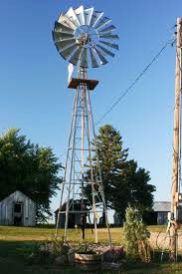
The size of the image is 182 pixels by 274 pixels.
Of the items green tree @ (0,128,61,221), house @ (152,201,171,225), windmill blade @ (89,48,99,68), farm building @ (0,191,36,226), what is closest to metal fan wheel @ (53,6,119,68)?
windmill blade @ (89,48,99,68)

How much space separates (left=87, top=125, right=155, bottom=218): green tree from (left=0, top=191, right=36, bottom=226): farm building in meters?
15.6

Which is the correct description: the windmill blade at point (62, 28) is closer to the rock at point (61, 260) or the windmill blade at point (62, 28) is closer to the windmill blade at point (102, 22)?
the windmill blade at point (102, 22)

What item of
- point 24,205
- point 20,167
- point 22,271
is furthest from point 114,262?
point 20,167

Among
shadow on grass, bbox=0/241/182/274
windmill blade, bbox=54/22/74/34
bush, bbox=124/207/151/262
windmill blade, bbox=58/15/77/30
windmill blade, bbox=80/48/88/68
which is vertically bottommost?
shadow on grass, bbox=0/241/182/274

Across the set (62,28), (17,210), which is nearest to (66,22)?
(62,28)

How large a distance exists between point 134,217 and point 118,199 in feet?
167

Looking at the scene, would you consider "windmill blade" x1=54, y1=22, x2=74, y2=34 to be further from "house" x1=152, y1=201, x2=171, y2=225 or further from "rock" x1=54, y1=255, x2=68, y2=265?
"house" x1=152, y1=201, x2=171, y2=225

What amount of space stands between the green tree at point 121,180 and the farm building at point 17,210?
1560 centimetres

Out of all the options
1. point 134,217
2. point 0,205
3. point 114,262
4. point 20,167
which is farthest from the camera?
point 20,167

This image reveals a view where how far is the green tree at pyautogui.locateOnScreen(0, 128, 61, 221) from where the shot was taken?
63688mm

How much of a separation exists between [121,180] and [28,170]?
435 inches

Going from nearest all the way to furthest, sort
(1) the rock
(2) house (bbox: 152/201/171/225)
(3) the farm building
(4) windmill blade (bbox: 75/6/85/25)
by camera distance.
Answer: (1) the rock
(4) windmill blade (bbox: 75/6/85/25)
(3) the farm building
(2) house (bbox: 152/201/171/225)

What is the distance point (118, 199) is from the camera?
6638cm

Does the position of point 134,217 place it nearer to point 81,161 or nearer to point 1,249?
point 81,161
